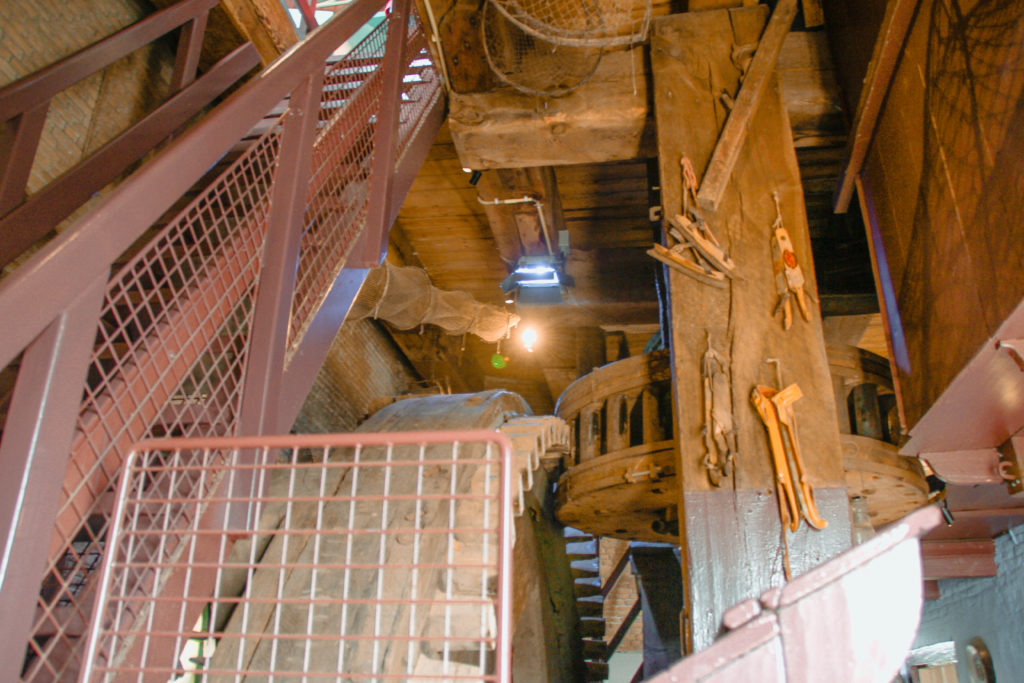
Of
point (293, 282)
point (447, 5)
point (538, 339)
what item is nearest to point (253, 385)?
point (293, 282)

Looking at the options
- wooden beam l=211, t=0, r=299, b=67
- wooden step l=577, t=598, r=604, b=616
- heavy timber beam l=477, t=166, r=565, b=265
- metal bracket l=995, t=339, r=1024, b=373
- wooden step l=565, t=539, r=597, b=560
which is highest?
wooden beam l=211, t=0, r=299, b=67

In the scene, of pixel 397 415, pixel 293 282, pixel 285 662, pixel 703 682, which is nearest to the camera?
pixel 703 682

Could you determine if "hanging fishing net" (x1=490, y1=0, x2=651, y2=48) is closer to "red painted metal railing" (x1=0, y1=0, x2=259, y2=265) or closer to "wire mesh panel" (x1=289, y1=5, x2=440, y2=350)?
"wire mesh panel" (x1=289, y1=5, x2=440, y2=350)

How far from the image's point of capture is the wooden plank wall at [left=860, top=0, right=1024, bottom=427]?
225 cm

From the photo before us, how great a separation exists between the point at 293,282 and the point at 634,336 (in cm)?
609

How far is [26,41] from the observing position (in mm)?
4191

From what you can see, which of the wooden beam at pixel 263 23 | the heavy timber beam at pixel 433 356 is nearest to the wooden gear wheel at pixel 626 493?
the wooden beam at pixel 263 23

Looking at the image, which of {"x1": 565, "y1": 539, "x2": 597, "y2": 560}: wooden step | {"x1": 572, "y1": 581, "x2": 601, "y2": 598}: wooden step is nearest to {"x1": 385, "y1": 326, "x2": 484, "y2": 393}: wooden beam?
{"x1": 565, "y1": 539, "x2": 597, "y2": 560}: wooden step

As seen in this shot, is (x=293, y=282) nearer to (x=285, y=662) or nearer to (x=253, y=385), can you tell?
(x=253, y=385)

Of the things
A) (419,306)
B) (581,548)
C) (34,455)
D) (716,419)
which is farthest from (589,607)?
(34,455)

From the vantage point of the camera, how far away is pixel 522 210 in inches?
217

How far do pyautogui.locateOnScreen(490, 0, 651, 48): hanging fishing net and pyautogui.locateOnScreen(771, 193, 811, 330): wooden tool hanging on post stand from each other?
53.2 inches

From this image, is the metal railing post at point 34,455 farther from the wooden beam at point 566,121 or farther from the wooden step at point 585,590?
the wooden step at point 585,590

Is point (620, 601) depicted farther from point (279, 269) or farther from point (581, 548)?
point (279, 269)
